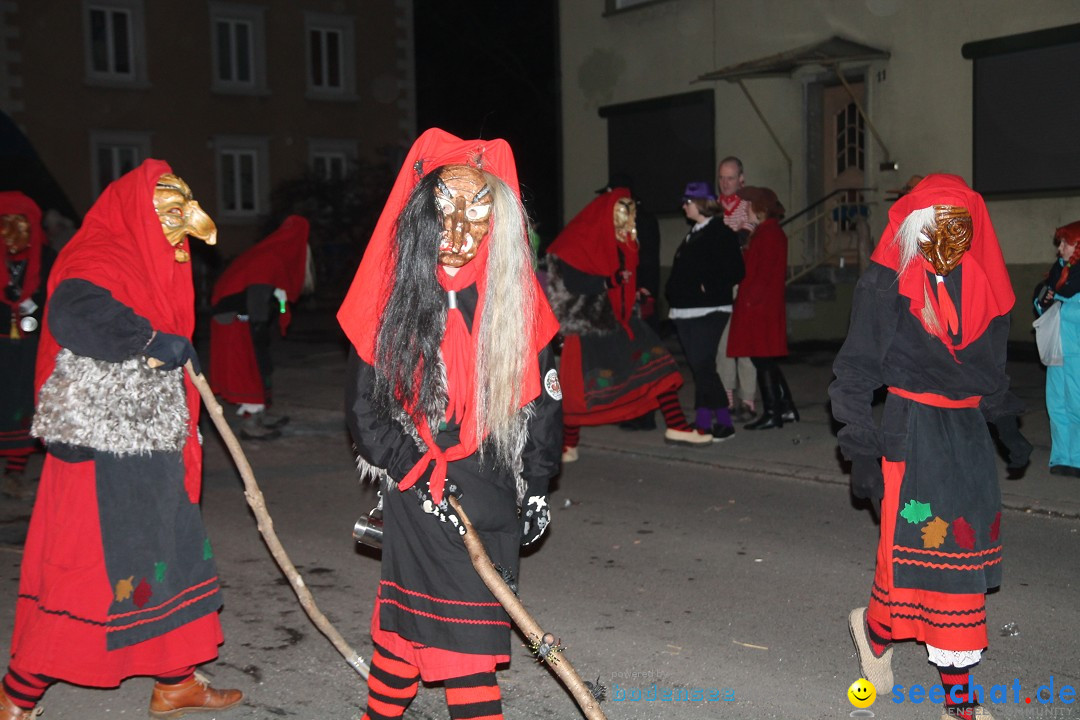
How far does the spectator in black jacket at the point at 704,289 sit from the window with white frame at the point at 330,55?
831 inches

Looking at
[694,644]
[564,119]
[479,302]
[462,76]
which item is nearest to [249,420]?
[694,644]

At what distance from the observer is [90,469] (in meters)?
3.92

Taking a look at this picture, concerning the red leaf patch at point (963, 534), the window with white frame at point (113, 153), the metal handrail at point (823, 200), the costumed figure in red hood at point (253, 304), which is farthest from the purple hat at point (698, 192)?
the window with white frame at point (113, 153)

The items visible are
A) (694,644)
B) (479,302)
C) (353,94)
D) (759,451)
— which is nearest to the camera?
(479,302)

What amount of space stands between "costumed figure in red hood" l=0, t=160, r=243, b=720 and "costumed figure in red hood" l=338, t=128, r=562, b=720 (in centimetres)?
103

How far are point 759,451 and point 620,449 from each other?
1145 mm

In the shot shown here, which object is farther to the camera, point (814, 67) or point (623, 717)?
point (814, 67)

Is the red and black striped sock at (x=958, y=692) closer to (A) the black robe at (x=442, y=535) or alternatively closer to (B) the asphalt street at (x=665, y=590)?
(B) the asphalt street at (x=665, y=590)

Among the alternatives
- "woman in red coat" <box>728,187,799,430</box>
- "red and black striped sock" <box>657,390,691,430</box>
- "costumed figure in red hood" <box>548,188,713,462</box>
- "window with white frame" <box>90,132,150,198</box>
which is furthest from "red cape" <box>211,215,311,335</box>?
"window with white frame" <box>90,132,150,198</box>

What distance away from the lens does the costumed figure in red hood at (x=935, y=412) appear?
12.4ft

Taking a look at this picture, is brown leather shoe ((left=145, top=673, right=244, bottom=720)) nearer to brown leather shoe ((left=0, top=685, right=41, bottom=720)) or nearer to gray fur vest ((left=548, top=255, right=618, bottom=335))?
brown leather shoe ((left=0, top=685, right=41, bottom=720))

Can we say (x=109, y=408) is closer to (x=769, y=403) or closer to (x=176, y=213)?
(x=176, y=213)

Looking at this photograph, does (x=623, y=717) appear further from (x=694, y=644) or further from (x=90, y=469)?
(x=90, y=469)
